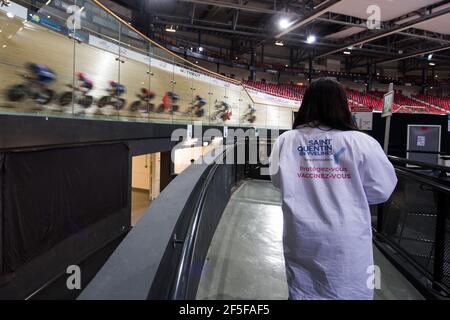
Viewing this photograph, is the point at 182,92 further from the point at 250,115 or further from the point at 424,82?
the point at 424,82

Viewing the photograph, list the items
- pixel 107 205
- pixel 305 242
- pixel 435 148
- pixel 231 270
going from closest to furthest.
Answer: pixel 305 242
pixel 231 270
pixel 107 205
pixel 435 148

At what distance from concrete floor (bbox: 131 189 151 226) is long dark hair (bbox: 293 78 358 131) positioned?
763 cm

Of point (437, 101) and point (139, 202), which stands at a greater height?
point (437, 101)

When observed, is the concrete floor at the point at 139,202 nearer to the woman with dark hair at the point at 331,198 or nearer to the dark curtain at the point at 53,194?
the dark curtain at the point at 53,194

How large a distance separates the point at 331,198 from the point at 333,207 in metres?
0.04


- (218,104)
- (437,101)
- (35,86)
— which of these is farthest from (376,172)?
(437,101)

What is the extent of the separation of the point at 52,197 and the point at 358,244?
3.83m

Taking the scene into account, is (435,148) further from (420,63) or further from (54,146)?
(420,63)

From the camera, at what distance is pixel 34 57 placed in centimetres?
381

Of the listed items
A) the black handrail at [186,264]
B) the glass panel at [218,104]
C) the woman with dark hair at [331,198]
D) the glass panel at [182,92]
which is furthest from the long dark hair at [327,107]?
the glass panel at [218,104]

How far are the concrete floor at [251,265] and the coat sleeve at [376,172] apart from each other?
1261 millimetres
